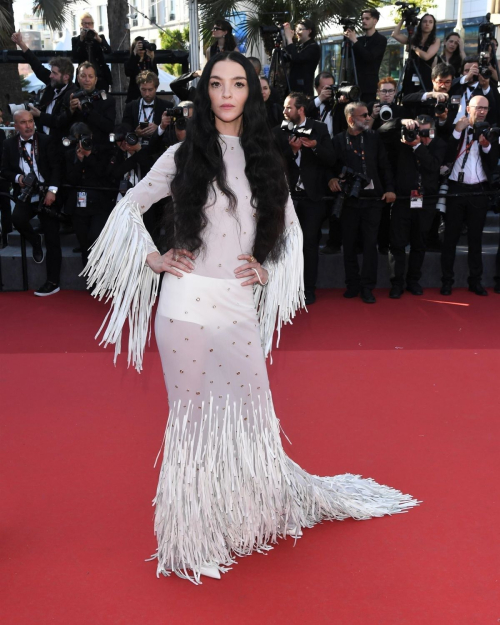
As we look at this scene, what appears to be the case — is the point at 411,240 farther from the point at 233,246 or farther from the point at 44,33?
the point at 44,33

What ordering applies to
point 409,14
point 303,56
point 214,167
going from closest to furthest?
point 214,167, point 409,14, point 303,56

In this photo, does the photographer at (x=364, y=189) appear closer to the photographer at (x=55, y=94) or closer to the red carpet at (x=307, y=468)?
the red carpet at (x=307, y=468)

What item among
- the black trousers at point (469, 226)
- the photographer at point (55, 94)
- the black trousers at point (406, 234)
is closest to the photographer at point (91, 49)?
the photographer at point (55, 94)

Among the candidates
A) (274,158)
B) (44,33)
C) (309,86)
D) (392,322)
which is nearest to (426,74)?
(309,86)

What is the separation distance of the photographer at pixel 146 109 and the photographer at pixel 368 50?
221 centimetres

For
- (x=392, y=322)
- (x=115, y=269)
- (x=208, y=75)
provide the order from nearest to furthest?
(x=208, y=75) < (x=115, y=269) < (x=392, y=322)

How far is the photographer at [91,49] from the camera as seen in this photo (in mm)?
8195

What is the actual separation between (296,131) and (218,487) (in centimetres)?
417

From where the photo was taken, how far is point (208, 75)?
8.33 ft

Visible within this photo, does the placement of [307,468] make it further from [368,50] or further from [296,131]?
[368,50]

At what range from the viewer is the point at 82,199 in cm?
670

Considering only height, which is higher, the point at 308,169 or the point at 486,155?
the point at 486,155

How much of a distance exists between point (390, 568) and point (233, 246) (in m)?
1.21

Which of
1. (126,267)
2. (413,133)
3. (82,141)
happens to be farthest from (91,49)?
(126,267)
